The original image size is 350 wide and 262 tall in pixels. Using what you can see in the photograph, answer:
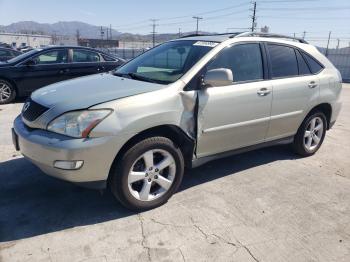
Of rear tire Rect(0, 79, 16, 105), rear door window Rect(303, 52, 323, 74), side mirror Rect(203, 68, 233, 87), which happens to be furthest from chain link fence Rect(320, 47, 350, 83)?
side mirror Rect(203, 68, 233, 87)

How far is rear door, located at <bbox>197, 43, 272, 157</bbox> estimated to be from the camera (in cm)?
359

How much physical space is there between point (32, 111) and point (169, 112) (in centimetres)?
134

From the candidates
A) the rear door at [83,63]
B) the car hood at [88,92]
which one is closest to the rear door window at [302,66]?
the car hood at [88,92]

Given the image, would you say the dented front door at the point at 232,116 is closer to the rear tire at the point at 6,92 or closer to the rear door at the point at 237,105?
the rear door at the point at 237,105

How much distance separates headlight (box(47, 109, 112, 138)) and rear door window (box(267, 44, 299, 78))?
2.37m

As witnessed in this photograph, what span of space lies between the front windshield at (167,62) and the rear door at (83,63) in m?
4.87

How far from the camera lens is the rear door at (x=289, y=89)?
14.0 feet

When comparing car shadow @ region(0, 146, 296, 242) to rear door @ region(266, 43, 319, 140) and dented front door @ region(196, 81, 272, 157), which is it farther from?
rear door @ region(266, 43, 319, 140)

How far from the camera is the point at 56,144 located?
2.85 meters

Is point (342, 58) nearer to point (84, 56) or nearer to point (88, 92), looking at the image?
point (84, 56)

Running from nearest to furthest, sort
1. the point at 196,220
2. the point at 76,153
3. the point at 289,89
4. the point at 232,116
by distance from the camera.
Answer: the point at 76,153
the point at 196,220
the point at 232,116
the point at 289,89

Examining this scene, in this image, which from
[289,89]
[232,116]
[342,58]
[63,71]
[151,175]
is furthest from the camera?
[342,58]

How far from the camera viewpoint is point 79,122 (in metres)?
2.88

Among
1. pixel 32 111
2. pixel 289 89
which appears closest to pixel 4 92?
pixel 32 111
